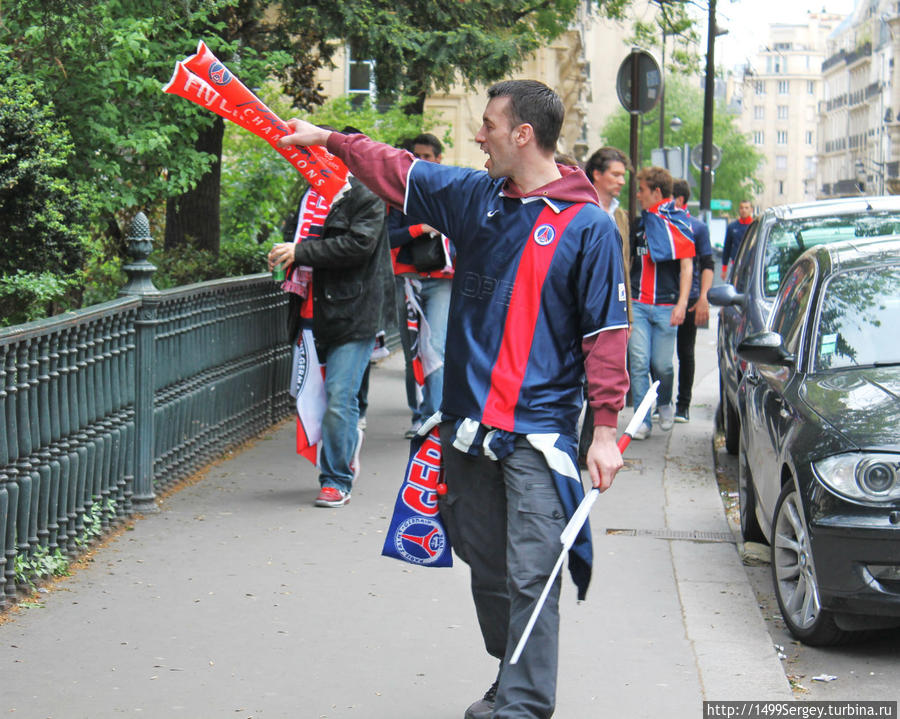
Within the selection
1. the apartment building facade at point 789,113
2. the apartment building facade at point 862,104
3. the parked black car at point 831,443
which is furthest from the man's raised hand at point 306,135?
the apartment building facade at point 789,113

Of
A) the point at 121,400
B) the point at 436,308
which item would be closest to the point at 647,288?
the point at 436,308

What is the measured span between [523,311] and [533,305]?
0.03 metres

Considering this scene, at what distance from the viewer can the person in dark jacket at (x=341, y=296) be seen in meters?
7.62

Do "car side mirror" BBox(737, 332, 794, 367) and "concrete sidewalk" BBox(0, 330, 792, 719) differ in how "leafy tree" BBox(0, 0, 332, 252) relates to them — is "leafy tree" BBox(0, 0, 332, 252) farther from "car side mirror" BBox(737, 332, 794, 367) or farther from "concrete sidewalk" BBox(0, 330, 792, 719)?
"car side mirror" BBox(737, 332, 794, 367)

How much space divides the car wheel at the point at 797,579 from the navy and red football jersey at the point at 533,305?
5.86ft

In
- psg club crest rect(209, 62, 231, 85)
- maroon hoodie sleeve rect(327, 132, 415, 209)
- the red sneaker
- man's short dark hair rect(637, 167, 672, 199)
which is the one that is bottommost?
the red sneaker

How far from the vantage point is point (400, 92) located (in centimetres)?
1259

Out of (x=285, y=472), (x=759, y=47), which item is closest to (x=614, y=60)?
(x=759, y=47)

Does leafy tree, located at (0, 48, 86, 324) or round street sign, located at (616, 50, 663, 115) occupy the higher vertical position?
round street sign, located at (616, 50, 663, 115)

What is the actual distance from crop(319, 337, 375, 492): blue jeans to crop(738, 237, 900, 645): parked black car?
208 cm

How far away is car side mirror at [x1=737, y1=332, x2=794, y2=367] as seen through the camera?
6.43 m

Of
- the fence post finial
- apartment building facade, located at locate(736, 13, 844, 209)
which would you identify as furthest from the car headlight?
apartment building facade, located at locate(736, 13, 844, 209)

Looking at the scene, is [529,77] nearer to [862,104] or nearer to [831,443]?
[831,443]

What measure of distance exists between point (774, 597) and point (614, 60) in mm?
82285
